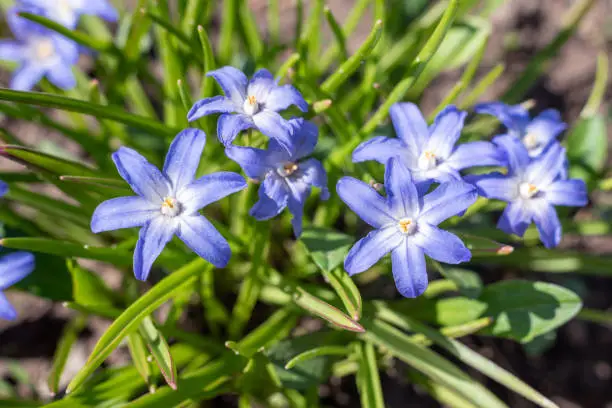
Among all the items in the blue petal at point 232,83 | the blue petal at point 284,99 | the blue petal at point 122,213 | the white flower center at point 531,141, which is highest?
the blue petal at point 232,83

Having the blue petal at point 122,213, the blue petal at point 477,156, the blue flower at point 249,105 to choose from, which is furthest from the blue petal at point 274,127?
the blue petal at point 477,156

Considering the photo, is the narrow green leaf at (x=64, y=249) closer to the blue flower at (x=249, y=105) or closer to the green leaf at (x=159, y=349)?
the green leaf at (x=159, y=349)

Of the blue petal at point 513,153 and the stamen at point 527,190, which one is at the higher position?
the blue petal at point 513,153

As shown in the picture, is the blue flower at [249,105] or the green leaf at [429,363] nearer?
the blue flower at [249,105]

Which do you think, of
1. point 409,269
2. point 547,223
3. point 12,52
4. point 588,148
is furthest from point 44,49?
point 588,148

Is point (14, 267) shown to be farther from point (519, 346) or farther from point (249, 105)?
point (519, 346)

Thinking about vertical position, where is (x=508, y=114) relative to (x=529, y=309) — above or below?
above

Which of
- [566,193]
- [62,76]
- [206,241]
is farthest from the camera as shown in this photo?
[62,76]

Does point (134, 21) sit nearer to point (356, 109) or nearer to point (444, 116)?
point (356, 109)
